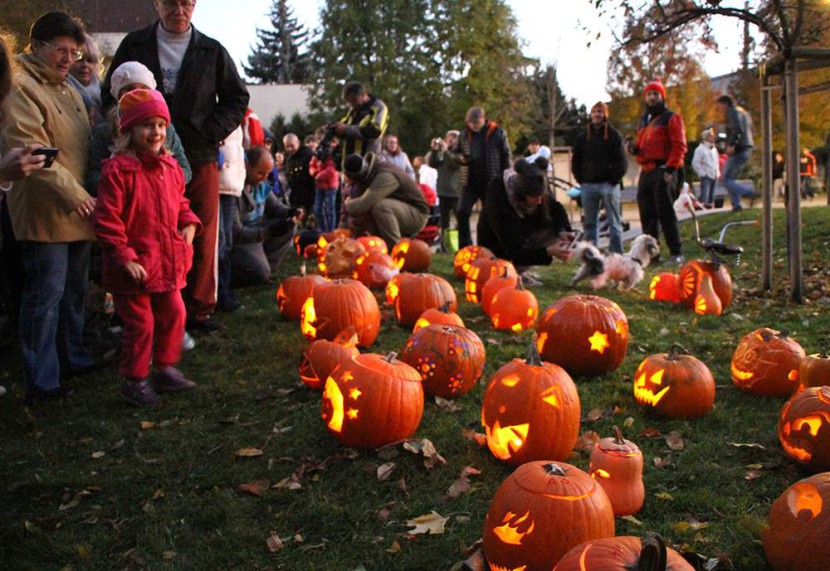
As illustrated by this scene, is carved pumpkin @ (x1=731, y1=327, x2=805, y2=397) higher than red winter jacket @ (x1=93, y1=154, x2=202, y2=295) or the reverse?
the reverse

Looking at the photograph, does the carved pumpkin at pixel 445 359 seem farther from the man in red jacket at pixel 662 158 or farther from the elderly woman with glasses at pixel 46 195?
the man in red jacket at pixel 662 158

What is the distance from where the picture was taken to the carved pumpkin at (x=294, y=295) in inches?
225

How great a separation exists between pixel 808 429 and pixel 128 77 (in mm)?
4127

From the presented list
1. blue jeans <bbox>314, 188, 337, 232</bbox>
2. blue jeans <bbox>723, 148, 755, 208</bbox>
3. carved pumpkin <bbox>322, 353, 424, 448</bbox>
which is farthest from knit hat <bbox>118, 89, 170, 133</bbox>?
blue jeans <bbox>723, 148, 755, 208</bbox>

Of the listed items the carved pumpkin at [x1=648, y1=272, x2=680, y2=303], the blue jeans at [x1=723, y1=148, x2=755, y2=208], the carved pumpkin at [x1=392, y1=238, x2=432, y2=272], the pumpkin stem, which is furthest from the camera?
the blue jeans at [x1=723, y1=148, x2=755, y2=208]

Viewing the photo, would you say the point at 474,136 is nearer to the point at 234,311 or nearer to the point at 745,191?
the point at 234,311

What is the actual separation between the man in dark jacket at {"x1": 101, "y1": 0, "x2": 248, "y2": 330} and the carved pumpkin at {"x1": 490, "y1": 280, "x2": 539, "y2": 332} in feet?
7.50

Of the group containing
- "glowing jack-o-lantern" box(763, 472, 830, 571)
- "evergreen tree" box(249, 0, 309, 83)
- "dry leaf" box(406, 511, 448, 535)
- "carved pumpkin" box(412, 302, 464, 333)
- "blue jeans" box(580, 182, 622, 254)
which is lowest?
"dry leaf" box(406, 511, 448, 535)

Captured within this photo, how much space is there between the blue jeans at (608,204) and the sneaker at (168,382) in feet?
20.8

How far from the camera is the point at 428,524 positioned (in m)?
2.59

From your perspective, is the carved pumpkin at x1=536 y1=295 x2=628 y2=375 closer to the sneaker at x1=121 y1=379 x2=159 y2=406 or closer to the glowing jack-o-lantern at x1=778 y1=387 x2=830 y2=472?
the glowing jack-o-lantern at x1=778 y1=387 x2=830 y2=472

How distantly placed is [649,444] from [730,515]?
727mm

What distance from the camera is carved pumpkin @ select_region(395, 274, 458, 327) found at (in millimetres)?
Answer: 5379

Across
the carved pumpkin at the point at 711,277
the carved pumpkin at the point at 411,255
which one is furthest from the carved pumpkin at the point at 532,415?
the carved pumpkin at the point at 411,255
